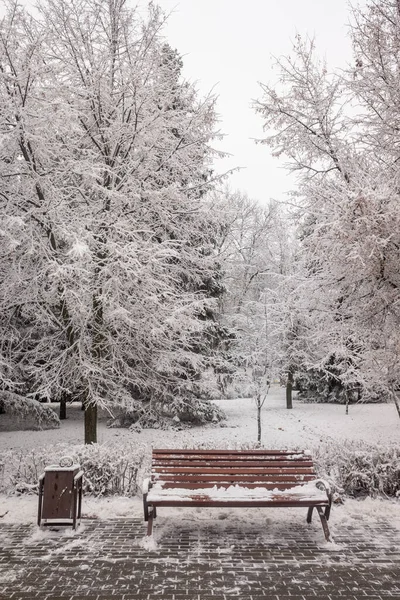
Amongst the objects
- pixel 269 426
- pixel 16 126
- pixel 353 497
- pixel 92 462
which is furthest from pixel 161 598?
pixel 269 426

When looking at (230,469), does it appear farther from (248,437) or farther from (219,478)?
(248,437)

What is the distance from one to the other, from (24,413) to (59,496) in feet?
27.0

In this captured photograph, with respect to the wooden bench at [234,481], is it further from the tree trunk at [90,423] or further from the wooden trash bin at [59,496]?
the tree trunk at [90,423]

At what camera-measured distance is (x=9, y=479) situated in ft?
22.1

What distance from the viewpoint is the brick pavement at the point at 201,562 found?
3.95 m

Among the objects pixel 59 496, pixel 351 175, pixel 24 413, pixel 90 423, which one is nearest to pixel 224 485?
pixel 59 496

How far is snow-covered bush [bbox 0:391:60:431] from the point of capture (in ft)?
37.7

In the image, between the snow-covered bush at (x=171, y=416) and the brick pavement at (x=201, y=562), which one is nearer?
the brick pavement at (x=201, y=562)

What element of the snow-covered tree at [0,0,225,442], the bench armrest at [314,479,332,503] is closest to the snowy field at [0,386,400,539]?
the bench armrest at [314,479,332,503]

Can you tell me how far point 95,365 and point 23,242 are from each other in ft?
8.69

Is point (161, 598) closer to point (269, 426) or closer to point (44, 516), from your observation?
point (44, 516)

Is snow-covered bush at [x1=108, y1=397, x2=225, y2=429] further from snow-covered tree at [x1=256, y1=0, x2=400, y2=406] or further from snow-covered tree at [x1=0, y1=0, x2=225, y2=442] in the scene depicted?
snow-covered tree at [x1=256, y1=0, x2=400, y2=406]

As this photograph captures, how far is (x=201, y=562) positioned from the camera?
15.0 ft

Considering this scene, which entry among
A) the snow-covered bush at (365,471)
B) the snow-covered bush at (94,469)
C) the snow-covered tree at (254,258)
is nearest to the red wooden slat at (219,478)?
the snow-covered bush at (94,469)
